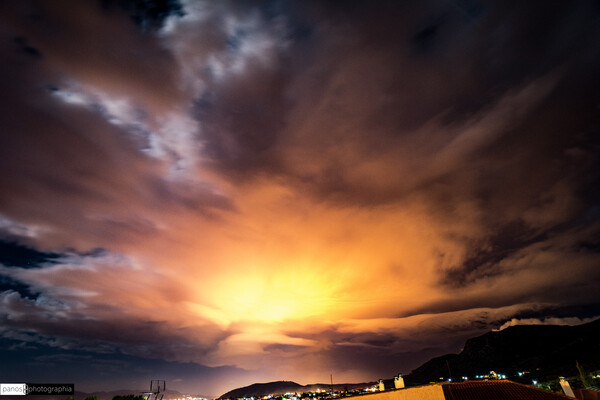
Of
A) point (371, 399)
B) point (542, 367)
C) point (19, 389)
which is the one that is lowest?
A: point (542, 367)

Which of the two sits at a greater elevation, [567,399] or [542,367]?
[567,399]

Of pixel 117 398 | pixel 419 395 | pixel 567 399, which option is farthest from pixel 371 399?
pixel 117 398

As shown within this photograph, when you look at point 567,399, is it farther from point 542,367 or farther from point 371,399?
point 542,367

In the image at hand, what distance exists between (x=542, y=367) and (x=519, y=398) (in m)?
236

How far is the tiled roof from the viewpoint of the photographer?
85.6 feet

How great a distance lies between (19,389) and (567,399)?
78.4 m

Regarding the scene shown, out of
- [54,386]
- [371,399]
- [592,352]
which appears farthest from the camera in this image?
[592,352]

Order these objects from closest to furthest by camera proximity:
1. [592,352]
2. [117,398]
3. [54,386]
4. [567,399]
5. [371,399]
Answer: [567,399] → [371,399] → [117,398] → [54,386] → [592,352]

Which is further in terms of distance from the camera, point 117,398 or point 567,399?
point 117,398

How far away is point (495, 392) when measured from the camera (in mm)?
27234

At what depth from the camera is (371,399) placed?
33.5m

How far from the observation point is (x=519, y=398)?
26.1 m

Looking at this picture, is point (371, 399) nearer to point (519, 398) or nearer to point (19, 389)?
point (519, 398)

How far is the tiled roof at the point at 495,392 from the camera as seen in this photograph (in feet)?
85.6
